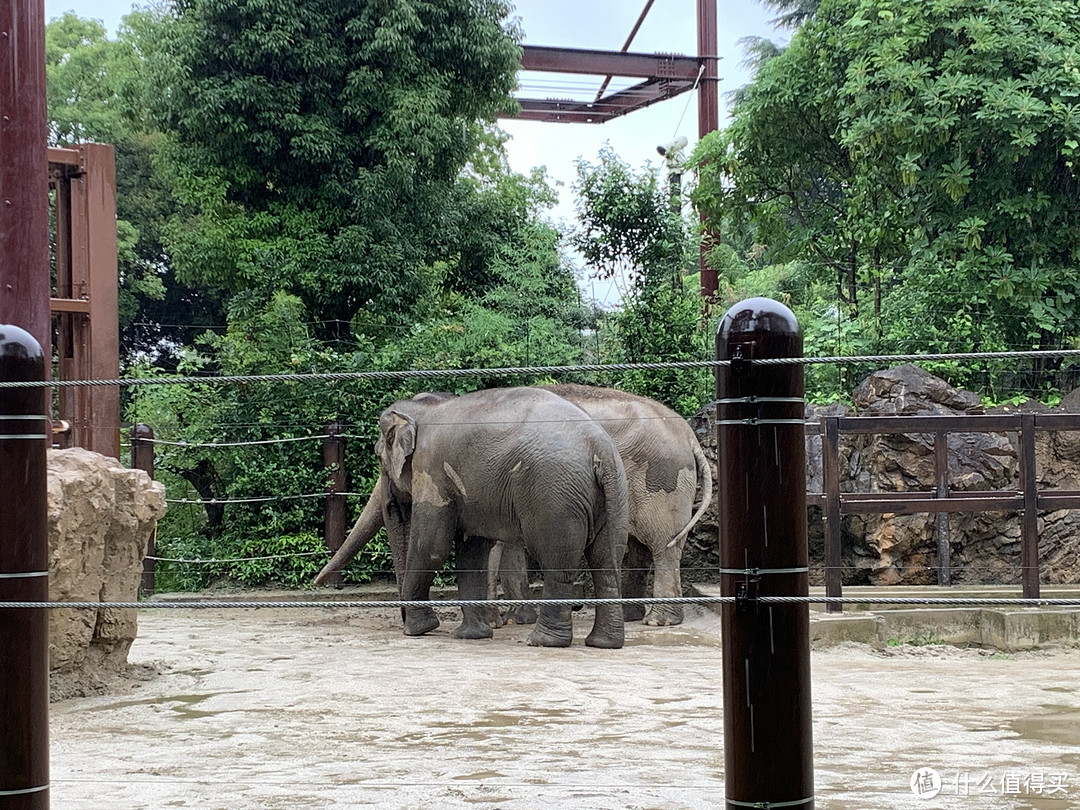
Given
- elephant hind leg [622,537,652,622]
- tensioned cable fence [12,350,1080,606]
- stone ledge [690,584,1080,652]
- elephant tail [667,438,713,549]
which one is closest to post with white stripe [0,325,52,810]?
tensioned cable fence [12,350,1080,606]

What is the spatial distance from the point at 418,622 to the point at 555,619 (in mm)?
1032

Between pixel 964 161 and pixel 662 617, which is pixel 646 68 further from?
pixel 662 617

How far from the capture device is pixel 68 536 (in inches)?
222

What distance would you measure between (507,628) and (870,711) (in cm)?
403

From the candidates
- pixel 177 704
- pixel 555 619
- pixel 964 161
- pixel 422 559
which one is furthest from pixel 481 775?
pixel 964 161

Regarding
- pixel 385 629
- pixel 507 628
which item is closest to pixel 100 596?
pixel 385 629

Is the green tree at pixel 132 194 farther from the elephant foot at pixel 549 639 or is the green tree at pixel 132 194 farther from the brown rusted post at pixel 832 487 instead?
the brown rusted post at pixel 832 487

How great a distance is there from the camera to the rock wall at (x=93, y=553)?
5.64 meters

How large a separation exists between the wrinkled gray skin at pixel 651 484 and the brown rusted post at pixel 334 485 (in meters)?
1.18

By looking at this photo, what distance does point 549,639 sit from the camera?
792 cm

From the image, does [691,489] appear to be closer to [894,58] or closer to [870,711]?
[870,711]

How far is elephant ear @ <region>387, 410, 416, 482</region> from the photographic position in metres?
8.62

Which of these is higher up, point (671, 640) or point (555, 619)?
point (555, 619)

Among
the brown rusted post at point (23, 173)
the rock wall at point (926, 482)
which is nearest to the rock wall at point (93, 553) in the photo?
the brown rusted post at point (23, 173)
